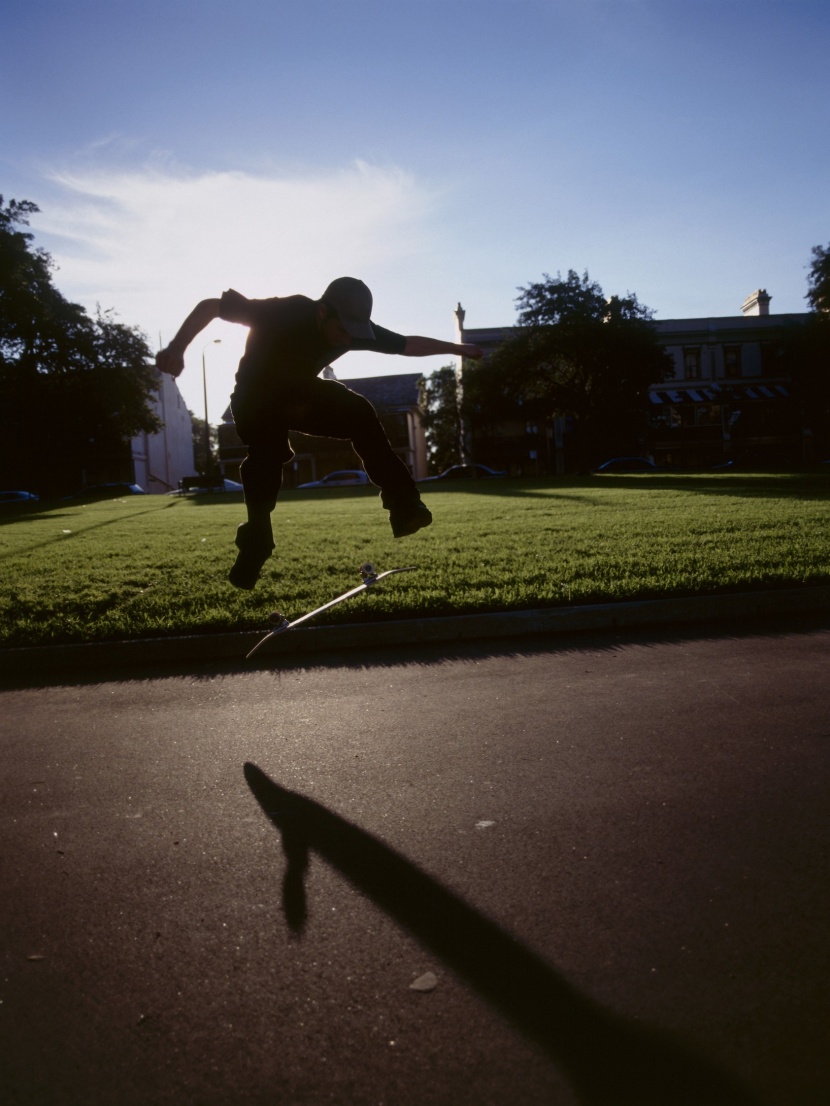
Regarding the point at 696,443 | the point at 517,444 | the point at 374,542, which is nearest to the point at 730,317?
the point at 696,443

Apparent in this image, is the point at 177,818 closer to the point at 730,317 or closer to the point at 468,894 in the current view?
the point at 468,894

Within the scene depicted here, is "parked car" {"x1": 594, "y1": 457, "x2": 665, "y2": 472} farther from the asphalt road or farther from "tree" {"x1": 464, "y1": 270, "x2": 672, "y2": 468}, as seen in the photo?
the asphalt road

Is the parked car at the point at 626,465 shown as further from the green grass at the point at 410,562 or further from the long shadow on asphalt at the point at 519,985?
the long shadow on asphalt at the point at 519,985

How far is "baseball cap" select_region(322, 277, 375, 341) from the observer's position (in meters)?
4.23

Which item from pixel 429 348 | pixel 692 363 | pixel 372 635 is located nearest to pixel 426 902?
pixel 429 348

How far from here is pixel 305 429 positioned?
463 cm

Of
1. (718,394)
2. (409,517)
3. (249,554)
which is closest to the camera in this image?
(409,517)

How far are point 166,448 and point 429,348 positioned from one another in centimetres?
6882

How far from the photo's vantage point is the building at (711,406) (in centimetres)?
6006

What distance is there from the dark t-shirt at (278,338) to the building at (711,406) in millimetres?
55028

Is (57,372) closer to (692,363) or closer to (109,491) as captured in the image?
(109,491)

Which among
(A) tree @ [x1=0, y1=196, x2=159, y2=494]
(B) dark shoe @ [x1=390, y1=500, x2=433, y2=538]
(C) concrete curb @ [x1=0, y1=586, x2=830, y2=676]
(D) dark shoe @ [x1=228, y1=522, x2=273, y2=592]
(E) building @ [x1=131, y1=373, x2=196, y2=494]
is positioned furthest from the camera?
(E) building @ [x1=131, y1=373, x2=196, y2=494]

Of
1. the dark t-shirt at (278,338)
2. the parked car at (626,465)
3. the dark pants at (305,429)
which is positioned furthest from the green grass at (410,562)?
the parked car at (626,465)

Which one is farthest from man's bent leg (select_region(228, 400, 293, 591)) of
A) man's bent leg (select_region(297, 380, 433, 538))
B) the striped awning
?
the striped awning
